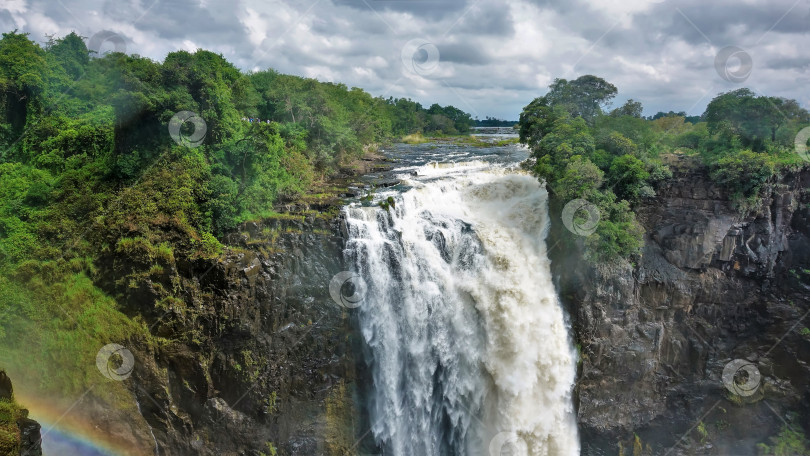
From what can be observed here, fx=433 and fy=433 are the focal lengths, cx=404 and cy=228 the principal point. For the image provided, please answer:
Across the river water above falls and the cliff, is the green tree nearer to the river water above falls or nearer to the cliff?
the river water above falls

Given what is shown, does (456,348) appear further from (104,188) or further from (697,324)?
(104,188)

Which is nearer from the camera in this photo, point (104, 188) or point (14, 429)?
point (14, 429)

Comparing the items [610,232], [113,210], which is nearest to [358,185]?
[113,210]

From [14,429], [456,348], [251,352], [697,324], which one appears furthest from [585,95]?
[14,429]

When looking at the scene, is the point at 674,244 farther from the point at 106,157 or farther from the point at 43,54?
the point at 43,54

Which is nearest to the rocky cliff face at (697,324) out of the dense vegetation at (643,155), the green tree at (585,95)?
the dense vegetation at (643,155)
